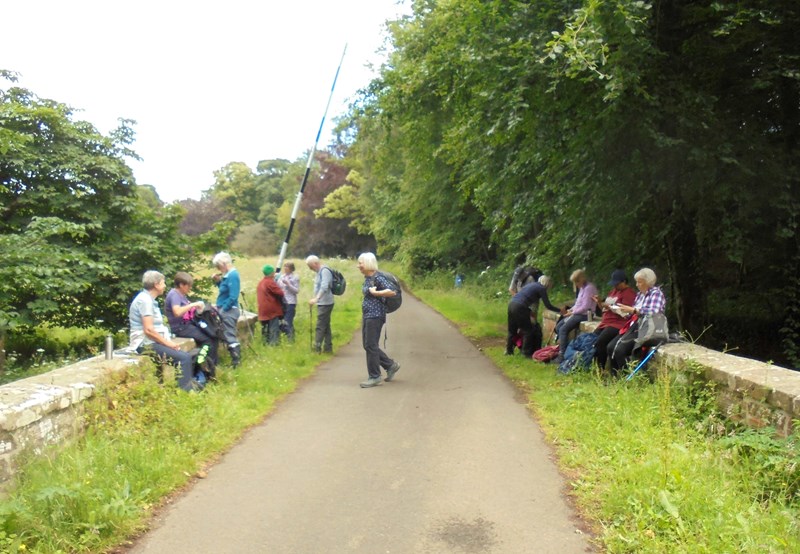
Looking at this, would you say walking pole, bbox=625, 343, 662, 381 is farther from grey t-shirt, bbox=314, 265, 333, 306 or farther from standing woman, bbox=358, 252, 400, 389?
grey t-shirt, bbox=314, 265, 333, 306

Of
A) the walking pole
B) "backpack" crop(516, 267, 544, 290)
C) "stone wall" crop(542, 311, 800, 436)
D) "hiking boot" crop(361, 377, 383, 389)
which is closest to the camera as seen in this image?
"stone wall" crop(542, 311, 800, 436)

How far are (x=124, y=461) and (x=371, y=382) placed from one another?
463 cm

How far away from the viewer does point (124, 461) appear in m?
5.22

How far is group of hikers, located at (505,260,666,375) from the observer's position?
8508mm

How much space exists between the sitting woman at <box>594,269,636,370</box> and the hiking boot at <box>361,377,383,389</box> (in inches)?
119

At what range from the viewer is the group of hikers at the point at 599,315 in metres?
8.51

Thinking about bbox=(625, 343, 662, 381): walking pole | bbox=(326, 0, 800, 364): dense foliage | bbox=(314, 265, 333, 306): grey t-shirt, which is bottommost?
bbox=(625, 343, 662, 381): walking pole

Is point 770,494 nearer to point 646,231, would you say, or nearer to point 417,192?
point 646,231

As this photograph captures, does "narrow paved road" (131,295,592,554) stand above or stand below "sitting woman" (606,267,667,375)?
below

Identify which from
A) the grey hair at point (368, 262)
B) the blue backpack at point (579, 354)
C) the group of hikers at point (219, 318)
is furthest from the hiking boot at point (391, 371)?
the blue backpack at point (579, 354)

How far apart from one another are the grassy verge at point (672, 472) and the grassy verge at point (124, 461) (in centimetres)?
305

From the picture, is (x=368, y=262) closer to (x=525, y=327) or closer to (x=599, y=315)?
(x=525, y=327)

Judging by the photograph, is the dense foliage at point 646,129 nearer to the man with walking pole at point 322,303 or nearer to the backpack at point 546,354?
the backpack at point 546,354

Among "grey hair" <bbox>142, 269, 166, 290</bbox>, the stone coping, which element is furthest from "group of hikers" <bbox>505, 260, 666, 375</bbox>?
"grey hair" <bbox>142, 269, 166, 290</bbox>
